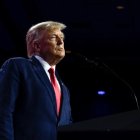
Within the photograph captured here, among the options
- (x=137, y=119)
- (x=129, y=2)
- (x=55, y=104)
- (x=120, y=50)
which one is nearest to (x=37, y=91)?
(x=55, y=104)

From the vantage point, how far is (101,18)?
5.61 m

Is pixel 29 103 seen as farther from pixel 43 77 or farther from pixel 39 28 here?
pixel 39 28

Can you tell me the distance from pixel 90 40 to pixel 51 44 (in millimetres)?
5048

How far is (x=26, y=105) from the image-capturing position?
138cm

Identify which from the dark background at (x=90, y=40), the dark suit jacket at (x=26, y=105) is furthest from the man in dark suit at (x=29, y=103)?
the dark background at (x=90, y=40)

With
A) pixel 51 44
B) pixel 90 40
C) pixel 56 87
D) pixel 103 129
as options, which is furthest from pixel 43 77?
pixel 90 40

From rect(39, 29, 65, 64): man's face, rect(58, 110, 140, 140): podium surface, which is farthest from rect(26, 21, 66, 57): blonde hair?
rect(58, 110, 140, 140): podium surface

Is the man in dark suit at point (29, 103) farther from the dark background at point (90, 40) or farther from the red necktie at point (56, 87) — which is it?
the dark background at point (90, 40)

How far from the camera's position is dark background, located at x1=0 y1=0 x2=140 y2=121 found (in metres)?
5.28

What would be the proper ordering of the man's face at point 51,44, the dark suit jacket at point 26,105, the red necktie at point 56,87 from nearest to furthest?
the dark suit jacket at point 26,105 → the red necktie at point 56,87 → the man's face at point 51,44

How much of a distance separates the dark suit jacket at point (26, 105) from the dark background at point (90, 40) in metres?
2.89

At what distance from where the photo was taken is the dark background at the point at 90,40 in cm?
528

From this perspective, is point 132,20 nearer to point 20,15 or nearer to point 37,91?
point 20,15

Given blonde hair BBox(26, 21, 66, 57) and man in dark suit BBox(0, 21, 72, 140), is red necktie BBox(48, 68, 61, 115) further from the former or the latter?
blonde hair BBox(26, 21, 66, 57)
